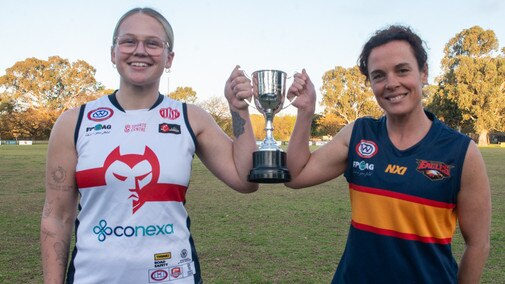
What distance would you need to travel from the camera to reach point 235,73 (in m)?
2.43

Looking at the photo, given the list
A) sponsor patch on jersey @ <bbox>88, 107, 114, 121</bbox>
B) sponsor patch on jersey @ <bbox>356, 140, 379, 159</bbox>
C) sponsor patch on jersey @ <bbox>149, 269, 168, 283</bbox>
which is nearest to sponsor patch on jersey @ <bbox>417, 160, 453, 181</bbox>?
sponsor patch on jersey @ <bbox>356, 140, 379, 159</bbox>

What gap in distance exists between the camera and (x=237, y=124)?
250 cm

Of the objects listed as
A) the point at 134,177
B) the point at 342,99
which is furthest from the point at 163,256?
the point at 342,99

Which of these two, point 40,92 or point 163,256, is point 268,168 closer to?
point 163,256

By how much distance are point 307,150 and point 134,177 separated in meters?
0.98

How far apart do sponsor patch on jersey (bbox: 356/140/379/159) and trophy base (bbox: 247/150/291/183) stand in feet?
1.27

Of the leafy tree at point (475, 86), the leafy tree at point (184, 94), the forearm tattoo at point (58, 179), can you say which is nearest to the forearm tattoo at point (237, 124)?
the forearm tattoo at point (58, 179)

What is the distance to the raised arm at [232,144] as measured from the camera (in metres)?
2.32

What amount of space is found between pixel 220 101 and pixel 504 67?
3114 centimetres

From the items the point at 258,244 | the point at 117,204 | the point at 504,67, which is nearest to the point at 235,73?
the point at 117,204

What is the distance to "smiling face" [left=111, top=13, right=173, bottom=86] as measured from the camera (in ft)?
7.12

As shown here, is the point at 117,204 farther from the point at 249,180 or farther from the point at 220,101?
the point at 220,101

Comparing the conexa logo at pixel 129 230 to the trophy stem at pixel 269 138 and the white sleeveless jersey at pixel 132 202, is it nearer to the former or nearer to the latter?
the white sleeveless jersey at pixel 132 202

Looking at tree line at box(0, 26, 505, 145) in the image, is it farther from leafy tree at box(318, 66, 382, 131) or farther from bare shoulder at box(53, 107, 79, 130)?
bare shoulder at box(53, 107, 79, 130)
